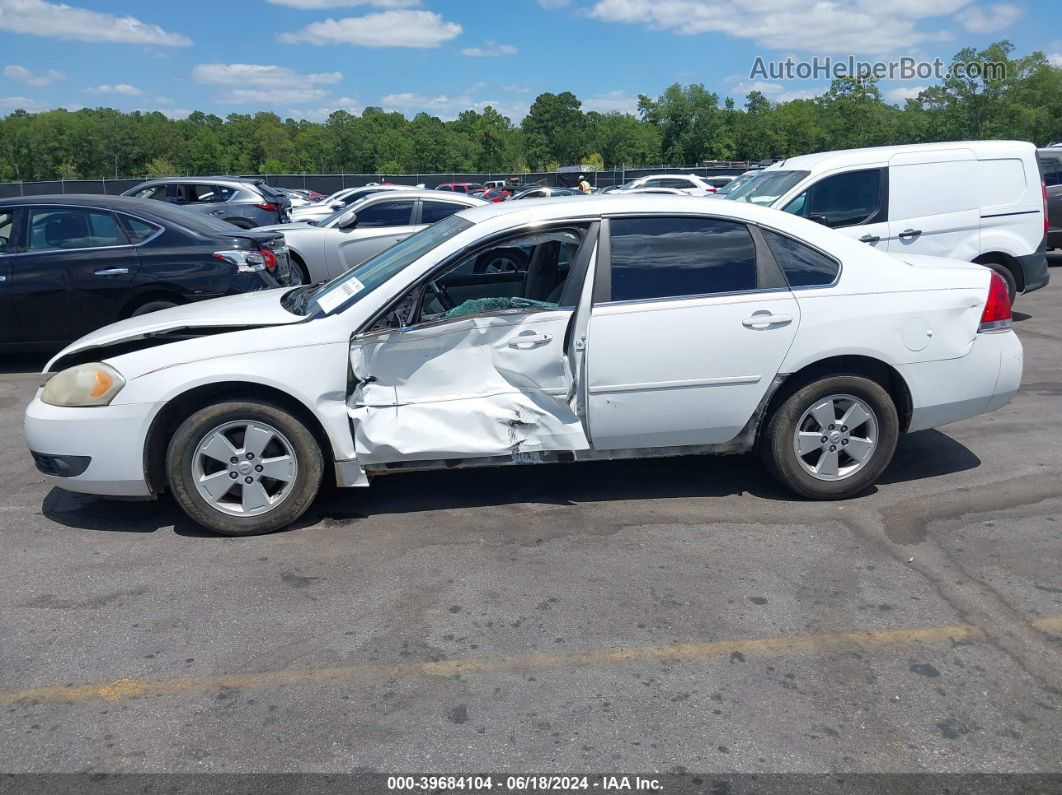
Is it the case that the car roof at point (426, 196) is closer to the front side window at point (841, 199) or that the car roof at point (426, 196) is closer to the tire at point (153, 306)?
the front side window at point (841, 199)

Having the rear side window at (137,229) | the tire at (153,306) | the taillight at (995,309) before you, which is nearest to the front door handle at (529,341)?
the taillight at (995,309)

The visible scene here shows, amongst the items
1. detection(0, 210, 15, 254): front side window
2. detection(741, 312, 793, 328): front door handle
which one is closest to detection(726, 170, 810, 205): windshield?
detection(741, 312, 793, 328): front door handle

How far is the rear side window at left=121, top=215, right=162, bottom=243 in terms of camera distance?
8.23 m

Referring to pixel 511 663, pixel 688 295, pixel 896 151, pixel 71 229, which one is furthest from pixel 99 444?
pixel 896 151

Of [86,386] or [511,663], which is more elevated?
[86,386]

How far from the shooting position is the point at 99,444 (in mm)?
4605

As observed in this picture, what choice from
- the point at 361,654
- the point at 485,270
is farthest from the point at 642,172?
the point at 361,654

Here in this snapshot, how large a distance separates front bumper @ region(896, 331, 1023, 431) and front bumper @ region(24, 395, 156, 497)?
13.3 ft

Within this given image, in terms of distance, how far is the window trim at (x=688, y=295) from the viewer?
4770mm

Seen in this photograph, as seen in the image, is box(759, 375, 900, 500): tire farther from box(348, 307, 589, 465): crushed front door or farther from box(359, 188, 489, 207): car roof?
box(359, 188, 489, 207): car roof

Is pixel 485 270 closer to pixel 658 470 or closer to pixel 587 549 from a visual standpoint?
pixel 658 470

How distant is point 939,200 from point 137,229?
7746mm

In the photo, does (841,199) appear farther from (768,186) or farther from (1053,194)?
(1053,194)

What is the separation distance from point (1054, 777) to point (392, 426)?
3.15 metres
